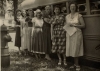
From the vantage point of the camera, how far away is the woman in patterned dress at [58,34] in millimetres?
1873

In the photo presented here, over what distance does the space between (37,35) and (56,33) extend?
32 cm

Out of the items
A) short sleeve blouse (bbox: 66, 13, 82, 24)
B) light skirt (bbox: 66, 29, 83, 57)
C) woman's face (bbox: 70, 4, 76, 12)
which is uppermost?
woman's face (bbox: 70, 4, 76, 12)

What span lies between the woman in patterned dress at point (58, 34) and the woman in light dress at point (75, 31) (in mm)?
89

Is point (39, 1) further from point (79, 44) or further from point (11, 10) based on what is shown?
point (79, 44)

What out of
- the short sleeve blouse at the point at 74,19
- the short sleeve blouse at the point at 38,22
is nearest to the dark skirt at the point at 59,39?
the short sleeve blouse at the point at 74,19

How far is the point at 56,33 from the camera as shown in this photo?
6.34 feet

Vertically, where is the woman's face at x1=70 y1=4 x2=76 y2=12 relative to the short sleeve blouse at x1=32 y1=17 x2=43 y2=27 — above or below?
above

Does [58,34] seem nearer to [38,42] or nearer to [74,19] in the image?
[74,19]

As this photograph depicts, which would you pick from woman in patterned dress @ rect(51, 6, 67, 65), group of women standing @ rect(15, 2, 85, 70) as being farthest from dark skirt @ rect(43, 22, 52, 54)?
woman in patterned dress @ rect(51, 6, 67, 65)

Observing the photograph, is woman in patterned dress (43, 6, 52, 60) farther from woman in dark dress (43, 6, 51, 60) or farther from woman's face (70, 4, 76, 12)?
woman's face (70, 4, 76, 12)

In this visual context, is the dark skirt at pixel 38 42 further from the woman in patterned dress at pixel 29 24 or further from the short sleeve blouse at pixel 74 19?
the short sleeve blouse at pixel 74 19

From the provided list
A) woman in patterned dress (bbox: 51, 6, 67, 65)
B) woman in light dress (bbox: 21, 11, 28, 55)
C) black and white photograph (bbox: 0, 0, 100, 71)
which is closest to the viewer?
black and white photograph (bbox: 0, 0, 100, 71)

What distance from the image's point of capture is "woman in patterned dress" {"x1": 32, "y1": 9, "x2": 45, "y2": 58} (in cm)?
210

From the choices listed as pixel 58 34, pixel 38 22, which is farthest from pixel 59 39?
pixel 38 22
